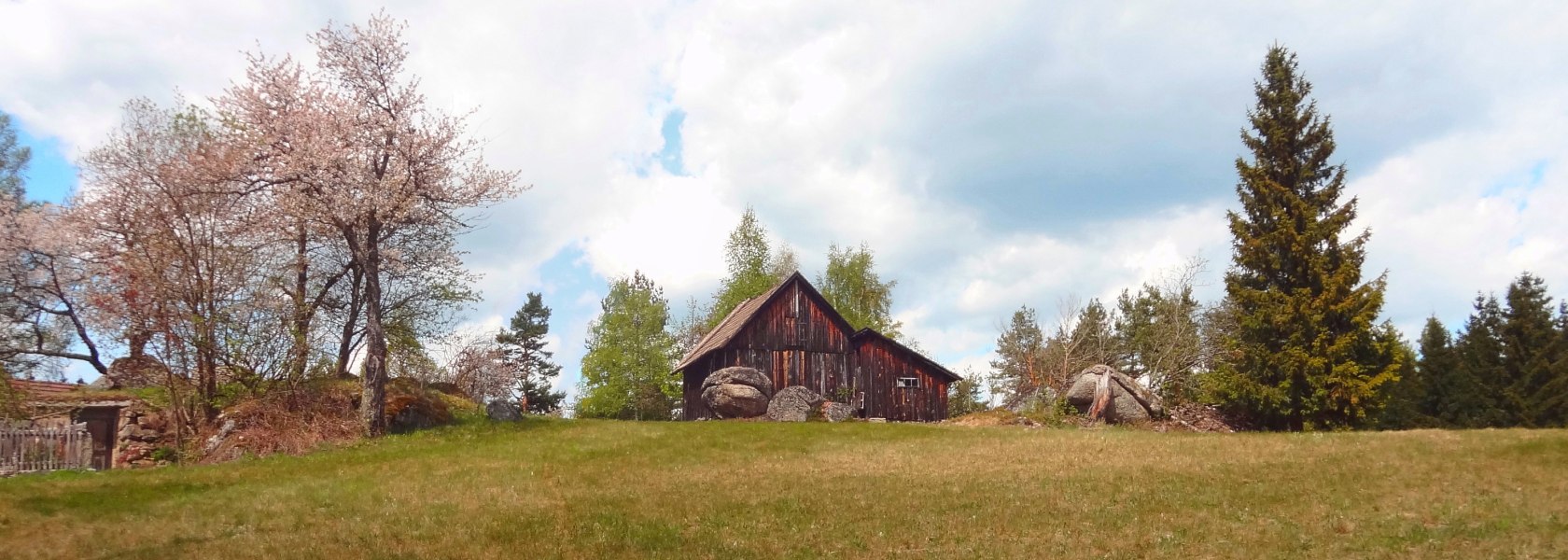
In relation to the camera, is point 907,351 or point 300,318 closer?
point 300,318

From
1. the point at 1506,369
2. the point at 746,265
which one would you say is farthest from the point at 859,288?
the point at 1506,369

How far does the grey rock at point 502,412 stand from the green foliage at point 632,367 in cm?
3359

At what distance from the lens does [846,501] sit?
17.4 metres

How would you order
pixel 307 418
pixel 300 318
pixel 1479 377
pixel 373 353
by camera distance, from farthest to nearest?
pixel 1479 377 → pixel 300 318 → pixel 373 353 → pixel 307 418

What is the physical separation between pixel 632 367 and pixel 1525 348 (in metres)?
53.1

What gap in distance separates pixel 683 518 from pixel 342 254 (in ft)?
77.0

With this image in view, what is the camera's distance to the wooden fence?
24.0 m

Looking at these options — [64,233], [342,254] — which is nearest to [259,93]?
[342,254]

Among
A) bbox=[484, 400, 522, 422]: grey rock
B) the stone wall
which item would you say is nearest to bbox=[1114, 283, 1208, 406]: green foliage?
bbox=[484, 400, 522, 422]: grey rock

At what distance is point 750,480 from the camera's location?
66.5 feet

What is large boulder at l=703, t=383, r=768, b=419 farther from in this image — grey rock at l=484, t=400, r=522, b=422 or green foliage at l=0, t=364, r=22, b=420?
green foliage at l=0, t=364, r=22, b=420

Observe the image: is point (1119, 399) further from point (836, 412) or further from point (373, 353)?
point (373, 353)

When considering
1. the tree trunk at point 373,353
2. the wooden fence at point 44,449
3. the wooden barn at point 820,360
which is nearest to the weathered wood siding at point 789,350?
the wooden barn at point 820,360

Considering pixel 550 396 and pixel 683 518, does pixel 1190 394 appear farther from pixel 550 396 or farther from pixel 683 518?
pixel 550 396
